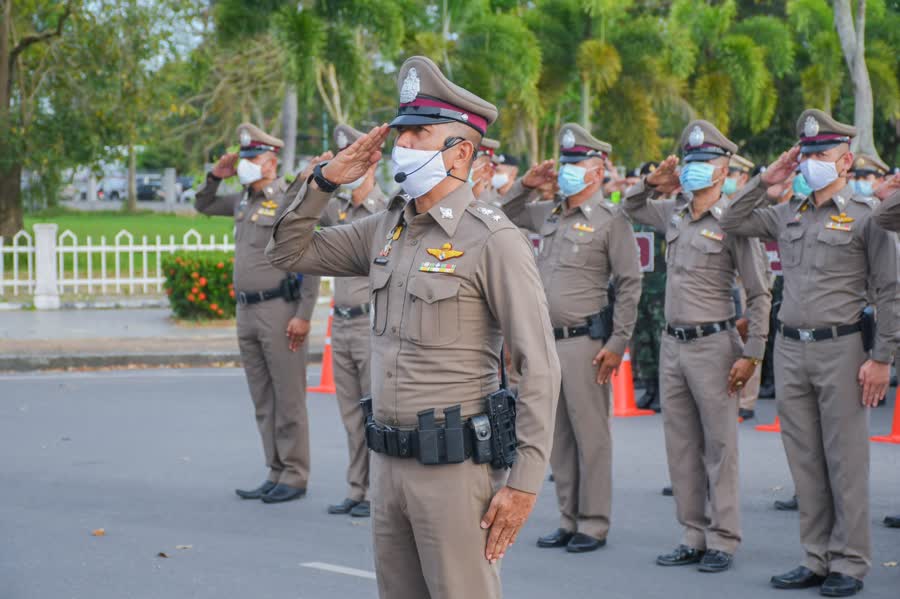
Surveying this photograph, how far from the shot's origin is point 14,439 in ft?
33.4

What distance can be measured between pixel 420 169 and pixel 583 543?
142 inches

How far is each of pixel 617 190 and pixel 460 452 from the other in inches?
367

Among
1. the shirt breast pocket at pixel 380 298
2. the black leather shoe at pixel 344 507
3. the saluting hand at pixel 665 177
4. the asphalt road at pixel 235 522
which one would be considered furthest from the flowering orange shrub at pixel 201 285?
the shirt breast pocket at pixel 380 298

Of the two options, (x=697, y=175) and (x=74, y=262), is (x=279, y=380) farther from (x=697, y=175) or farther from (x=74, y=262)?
(x=74, y=262)

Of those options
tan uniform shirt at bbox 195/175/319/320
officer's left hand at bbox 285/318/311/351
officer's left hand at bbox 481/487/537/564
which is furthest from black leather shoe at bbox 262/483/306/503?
officer's left hand at bbox 481/487/537/564

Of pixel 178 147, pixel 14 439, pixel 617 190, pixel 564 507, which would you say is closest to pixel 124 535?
pixel 564 507

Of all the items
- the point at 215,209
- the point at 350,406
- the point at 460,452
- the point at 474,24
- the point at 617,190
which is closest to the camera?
the point at 460,452

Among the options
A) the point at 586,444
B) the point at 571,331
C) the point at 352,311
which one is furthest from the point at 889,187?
the point at 352,311

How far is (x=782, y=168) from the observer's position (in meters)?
6.43

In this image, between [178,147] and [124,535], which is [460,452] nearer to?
[124,535]

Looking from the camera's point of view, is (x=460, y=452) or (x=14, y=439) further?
(x=14, y=439)

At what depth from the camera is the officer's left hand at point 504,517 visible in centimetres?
385

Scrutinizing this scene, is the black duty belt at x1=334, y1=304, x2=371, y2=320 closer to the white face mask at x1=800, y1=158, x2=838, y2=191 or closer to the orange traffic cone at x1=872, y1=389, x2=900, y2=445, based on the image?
the white face mask at x1=800, y1=158, x2=838, y2=191

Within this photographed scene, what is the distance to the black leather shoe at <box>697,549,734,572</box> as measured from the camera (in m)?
6.67
